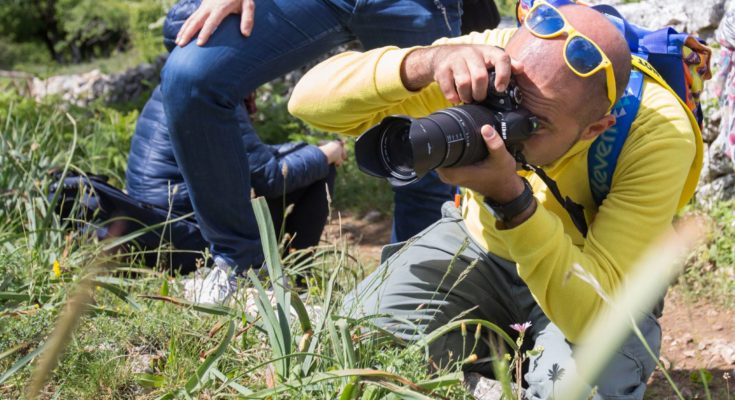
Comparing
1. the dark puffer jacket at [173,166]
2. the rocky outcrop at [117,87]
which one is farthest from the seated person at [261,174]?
the rocky outcrop at [117,87]

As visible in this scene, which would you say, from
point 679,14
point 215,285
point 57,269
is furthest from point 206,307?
point 679,14

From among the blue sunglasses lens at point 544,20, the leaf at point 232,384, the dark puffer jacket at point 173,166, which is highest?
the blue sunglasses lens at point 544,20

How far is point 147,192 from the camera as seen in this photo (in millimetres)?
3562

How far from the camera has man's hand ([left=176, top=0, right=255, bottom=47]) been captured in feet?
8.95

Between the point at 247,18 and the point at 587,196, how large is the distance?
1132 millimetres

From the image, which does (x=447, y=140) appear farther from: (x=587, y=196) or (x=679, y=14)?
(x=679, y=14)

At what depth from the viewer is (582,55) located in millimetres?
2020

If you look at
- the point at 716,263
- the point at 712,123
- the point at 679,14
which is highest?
the point at 679,14

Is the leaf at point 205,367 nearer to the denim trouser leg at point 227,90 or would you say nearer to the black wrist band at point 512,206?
the black wrist band at point 512,206

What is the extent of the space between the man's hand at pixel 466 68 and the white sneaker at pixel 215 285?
0.86 m

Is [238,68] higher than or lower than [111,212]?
higher

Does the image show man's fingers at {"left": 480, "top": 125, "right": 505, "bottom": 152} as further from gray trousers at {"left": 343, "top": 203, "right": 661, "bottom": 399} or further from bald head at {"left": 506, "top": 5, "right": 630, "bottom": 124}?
gray trousers at {"left": 343, "top": 203, "right": 661, "bottom": 399}

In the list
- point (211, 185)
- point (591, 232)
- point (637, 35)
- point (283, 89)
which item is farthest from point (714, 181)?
point (283, 89)

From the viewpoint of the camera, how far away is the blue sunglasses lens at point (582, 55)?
2.02 meters
